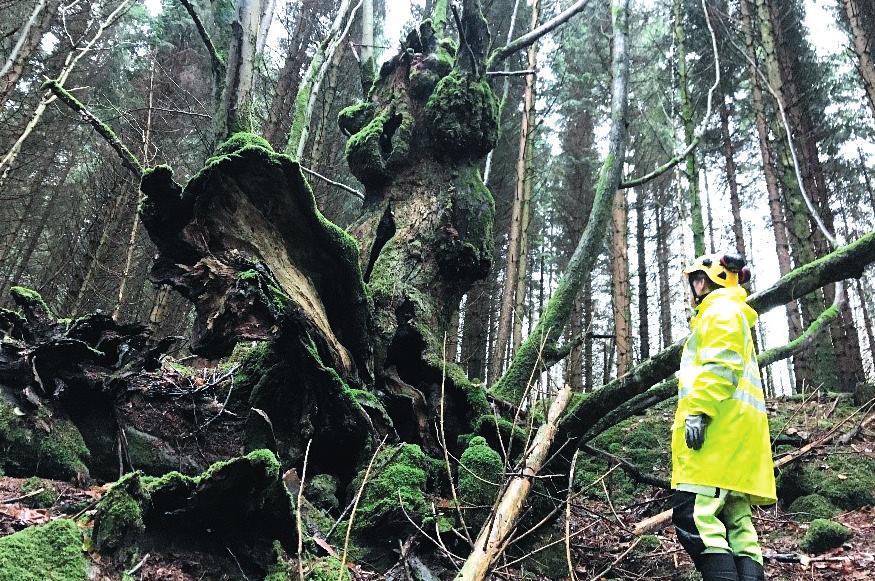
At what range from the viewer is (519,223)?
39.1 ft

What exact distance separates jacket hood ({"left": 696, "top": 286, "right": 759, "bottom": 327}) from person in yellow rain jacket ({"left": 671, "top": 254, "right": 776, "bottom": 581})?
0.14ft

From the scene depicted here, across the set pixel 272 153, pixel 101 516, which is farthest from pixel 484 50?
pixel 101 516

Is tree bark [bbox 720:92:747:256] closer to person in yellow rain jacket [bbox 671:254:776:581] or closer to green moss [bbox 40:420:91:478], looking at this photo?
person in yellow rain jacket [bbox 671:254:776:581]

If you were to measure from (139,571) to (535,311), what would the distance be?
22704mm

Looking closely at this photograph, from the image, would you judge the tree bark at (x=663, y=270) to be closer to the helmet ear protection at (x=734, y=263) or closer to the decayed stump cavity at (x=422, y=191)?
the decayed stump cavity at (x=422, y=191)

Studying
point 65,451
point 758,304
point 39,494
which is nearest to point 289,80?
point 65,451

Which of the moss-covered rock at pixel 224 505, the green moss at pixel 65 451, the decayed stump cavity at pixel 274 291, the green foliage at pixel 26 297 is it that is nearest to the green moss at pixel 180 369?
the decayed stump cavity at pixel 274 291

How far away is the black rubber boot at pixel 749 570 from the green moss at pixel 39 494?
360 centimetres

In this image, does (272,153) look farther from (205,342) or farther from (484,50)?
(484,50)

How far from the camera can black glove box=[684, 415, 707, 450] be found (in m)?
→ 2.85

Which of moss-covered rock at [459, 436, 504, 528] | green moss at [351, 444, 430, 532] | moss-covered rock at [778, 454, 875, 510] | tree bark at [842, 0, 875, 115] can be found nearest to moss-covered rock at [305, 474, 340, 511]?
green moss at [351, 444, 430, 532]

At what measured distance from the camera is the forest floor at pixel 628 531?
7.83 feet

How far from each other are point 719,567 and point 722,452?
22.8 inches

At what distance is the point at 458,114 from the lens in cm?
593
